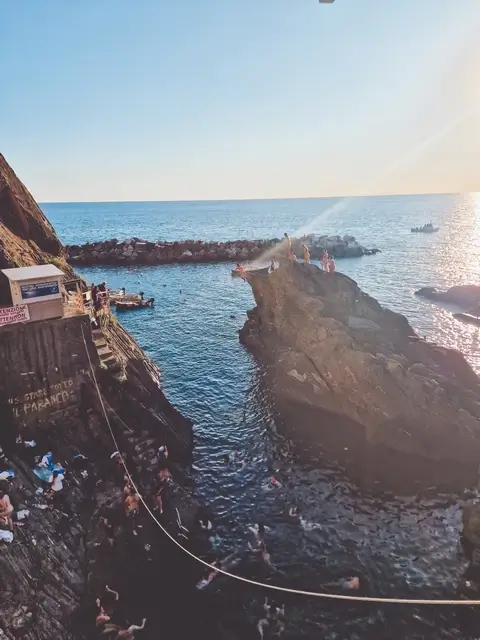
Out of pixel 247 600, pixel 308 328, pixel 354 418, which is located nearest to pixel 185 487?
pixel 247 600

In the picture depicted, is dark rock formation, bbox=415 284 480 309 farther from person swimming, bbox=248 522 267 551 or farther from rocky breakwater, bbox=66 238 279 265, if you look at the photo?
person swimming, bbox=248 522 267 551

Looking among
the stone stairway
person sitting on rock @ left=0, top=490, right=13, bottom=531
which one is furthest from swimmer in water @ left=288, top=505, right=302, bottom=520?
person sitting on rock @ left=0, top=490, right=13, bottom=531

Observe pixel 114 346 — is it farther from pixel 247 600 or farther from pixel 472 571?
pixel 472 571

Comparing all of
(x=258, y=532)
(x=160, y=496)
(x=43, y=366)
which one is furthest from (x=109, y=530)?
(x=43, y=366)

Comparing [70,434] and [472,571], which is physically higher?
[70,434]

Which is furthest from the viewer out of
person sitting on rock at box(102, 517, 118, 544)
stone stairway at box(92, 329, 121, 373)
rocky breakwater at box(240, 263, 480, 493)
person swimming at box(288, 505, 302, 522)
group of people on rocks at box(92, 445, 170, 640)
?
rocky breakwater at box(240, 263, 480, 493)

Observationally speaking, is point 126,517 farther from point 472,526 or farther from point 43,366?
point 472,526
